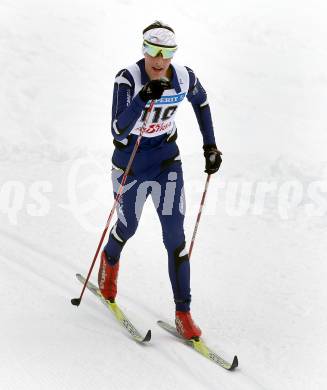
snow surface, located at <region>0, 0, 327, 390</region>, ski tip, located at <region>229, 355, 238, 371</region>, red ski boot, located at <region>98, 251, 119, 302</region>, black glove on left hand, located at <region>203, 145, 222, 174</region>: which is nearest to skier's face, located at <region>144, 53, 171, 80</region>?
black glove on left hand, located at <region>203, 145, 222, 174</region>

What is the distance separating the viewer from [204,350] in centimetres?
457

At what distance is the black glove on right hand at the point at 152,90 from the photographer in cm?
416

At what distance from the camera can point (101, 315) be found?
4988 millimetres

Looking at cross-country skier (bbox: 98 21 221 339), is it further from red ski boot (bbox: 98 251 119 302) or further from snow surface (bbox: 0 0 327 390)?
snow surface (bbox: 0 0 327 390)

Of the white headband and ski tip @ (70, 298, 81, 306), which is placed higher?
the white headband

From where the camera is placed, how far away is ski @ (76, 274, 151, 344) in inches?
179

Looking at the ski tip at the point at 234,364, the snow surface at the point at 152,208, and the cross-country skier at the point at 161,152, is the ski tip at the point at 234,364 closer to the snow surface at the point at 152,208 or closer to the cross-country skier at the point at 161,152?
the snow surface at the point at 152,208

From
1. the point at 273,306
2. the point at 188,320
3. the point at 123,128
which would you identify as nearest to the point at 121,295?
the point at 188,320

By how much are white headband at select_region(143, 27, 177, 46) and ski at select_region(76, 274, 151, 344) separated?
208 cm

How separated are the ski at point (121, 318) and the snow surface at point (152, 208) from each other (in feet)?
0.22

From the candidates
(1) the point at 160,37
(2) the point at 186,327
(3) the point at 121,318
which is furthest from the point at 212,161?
(3) the point at 121,318

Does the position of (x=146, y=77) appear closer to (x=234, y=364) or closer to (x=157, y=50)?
(x=157, y=50)

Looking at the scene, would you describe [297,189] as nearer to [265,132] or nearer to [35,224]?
[265,132]

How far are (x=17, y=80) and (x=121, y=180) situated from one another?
7757mm
